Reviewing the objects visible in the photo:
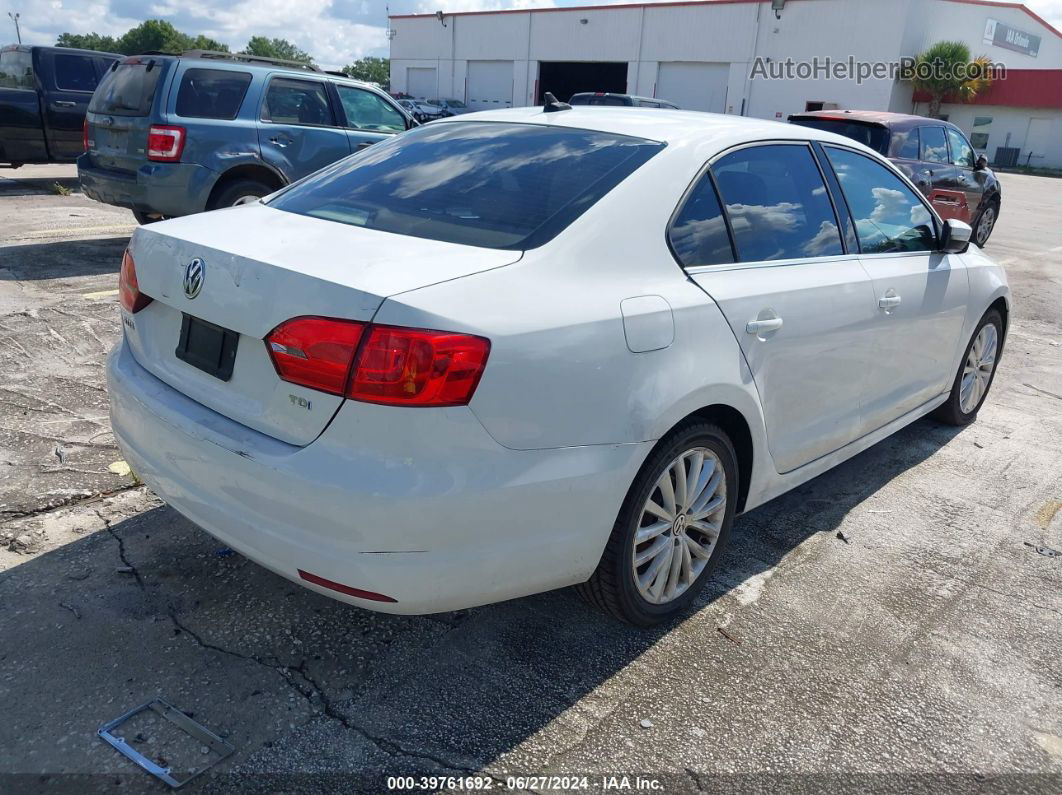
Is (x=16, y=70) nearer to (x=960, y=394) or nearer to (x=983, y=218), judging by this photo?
(x=960, y=394)

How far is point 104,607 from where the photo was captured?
2955mm

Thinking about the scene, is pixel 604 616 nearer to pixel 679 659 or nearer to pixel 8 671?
pixel 679 659

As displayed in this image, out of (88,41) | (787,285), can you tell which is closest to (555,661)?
(787,285)

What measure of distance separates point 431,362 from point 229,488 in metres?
0.75

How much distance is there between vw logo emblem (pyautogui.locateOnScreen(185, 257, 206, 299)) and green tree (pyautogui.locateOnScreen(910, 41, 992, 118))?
43.4 meters

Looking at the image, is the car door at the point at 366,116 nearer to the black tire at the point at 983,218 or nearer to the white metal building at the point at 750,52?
the black tire at the point at 983,218

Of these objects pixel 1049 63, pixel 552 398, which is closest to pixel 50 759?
pixel 552 398

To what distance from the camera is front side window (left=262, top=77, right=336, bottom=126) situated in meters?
8.66

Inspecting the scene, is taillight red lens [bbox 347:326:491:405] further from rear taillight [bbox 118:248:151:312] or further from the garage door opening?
the garage door opening

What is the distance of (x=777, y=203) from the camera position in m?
3.44

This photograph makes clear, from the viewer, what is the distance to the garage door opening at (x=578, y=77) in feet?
155

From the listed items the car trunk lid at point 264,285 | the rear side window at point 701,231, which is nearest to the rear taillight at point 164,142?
the car trunk lid at point 264,285

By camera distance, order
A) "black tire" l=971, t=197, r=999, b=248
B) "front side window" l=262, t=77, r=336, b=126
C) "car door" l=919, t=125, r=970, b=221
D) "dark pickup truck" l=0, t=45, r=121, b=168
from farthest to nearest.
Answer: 1. "black tire" l=971, t=197, r=999, b=248
2. "dark pickup truck" l=0, t=45, r=121, b=168
3. "car door" l=919, t=125, r=970, b=221
4. "front side window" l=262, t=77, r=336, b=126

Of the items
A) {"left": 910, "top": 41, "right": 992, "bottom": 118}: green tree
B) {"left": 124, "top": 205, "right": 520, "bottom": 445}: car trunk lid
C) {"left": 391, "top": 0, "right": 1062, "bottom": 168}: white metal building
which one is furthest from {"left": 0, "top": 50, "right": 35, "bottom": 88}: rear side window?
{"left": 910, "top": 41, "right": 992, "bottom": 118}: green tree
